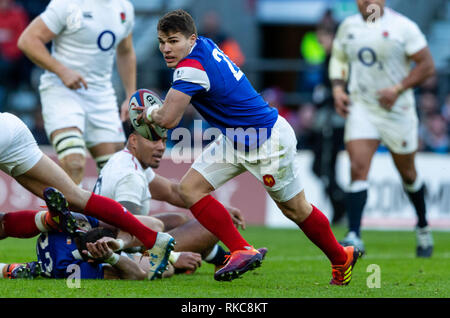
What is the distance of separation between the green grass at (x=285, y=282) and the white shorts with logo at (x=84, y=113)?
115 centimetres

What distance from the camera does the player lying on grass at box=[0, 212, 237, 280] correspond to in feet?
17.9

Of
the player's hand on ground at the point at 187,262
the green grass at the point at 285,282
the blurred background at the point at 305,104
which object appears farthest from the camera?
the blurred background at the point at 305,104

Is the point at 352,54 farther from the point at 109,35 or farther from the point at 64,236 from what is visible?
the point at 64,236

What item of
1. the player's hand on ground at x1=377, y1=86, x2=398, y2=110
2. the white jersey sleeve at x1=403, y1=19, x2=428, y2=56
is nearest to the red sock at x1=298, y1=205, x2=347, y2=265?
the player's hand on ground at x1=377, y1=86, x2=398, y2=110

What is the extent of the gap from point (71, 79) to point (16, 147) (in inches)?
79.8

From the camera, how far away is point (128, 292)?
482 cm

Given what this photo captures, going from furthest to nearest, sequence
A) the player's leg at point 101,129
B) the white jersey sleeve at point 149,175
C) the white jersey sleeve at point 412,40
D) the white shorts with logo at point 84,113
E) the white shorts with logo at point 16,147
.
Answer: the white jersey sleeve at point 412,40
the player's leg at point 101,129
the white shorts with logo at point 84,113
the white jersey sleeve at point 149,175
the white shorts with logo at point 16,147

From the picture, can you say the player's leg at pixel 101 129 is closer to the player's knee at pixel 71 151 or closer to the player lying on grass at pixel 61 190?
the player's knee at pixel 71 151

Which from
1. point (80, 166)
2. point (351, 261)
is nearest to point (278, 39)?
point (80, 166)

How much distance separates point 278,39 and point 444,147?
714 centimetres

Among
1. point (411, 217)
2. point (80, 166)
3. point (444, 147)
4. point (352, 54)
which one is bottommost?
point (411, 217)

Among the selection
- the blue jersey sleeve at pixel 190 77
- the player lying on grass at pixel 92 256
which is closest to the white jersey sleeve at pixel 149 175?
the player lying on grass at pixel 92 256

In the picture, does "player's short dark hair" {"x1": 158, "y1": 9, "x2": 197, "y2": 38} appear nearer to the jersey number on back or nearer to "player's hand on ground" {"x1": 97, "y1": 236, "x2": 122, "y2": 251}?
the jersey number on back

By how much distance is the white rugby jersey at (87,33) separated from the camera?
24.1 ft
